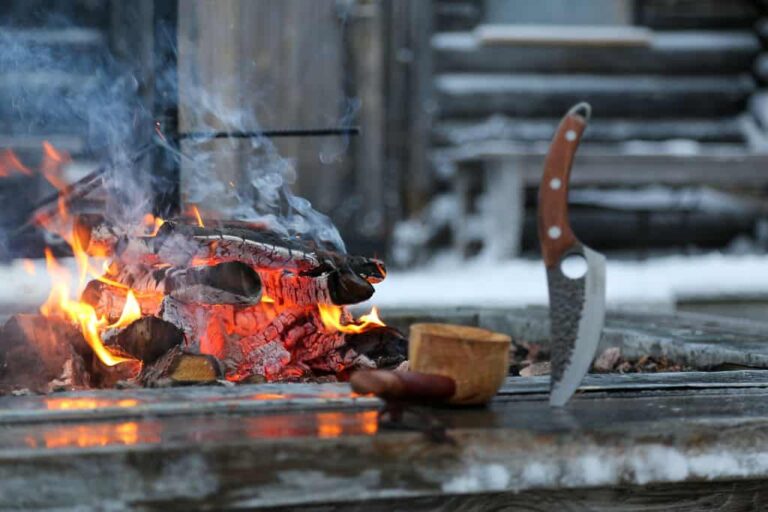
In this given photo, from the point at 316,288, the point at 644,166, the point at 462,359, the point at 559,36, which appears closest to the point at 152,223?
the point at 316,288

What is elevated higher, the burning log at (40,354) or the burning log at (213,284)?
the burning log at (213,284)

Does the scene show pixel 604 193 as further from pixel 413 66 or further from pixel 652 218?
pixel 413 66

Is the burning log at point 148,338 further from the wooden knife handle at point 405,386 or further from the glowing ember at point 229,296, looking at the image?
the wooden knife handle at point 405,386

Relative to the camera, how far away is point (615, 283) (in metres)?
4.89

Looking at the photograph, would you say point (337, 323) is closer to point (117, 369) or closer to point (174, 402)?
point (117, 369)

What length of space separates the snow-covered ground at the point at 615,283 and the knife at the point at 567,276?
2.66m

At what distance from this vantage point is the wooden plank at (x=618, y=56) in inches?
258

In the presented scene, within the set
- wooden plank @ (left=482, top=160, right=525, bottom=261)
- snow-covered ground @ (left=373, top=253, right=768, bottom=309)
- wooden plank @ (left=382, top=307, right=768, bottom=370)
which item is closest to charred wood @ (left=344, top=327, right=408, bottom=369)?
wooden plank @ (left=382, top=307, right=768, bottom=370)

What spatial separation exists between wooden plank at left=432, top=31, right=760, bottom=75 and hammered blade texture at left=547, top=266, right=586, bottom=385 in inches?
202

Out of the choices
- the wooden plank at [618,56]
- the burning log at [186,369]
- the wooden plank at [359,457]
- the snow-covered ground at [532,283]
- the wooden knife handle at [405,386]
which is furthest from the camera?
the wooden plank at [618,56]

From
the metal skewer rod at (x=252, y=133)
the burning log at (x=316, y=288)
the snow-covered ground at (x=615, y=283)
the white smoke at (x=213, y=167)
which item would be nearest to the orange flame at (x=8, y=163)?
the white smoke at (x=213, y=167)

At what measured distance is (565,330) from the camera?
156 centimetres

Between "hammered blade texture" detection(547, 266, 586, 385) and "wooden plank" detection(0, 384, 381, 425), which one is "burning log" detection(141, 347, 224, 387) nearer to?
"wooden plank" detection(0, 384, 381, 425)

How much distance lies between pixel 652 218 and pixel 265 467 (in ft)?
18.9
